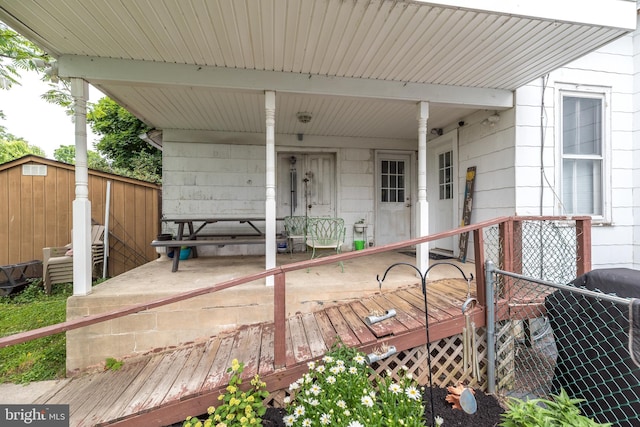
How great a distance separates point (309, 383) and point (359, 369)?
0.37 metres

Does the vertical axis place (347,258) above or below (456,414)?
above

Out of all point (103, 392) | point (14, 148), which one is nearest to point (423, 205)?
point (103, 392)

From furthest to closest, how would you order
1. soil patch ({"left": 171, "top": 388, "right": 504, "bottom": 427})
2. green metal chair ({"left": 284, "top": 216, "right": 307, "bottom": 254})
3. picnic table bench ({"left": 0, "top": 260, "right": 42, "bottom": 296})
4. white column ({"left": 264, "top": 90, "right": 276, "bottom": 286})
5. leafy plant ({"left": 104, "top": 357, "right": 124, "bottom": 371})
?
green metal chair ({"left": 284, "top": 216, "right": 307, "bottom": 254}) → picnic table bench ({"left": 0, "top": 260, "right": 42, "bottom": 296}) → white column ({"left": 264, "top": 90, "right": 276, "bottom": 286}) → leafy plant ({"left": 104, "top": 357, "right": 124, "bottom": 371}) → soil patch ({"left": 171, "top": 388, "right": 504, "bottom": 427})

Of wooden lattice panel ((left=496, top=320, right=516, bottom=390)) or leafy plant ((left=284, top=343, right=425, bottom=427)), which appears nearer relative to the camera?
leafy plant ((left=284, top=343, right=425, bottom=427))

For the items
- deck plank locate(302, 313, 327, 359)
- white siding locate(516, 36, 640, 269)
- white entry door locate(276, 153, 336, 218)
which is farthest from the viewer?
white entry door locate(276, 153, 336, 218)

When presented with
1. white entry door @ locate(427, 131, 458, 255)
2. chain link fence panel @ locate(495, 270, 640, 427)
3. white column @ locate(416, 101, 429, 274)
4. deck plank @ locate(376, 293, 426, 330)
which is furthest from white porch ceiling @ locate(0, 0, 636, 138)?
deck plank @ locate(376, 293, 426, 330)

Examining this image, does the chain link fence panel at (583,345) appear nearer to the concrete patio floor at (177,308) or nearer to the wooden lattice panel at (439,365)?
the wooden lattice panel at (439,365)

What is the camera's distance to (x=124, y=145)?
35.5ft

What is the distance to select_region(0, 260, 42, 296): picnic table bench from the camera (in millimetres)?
4293

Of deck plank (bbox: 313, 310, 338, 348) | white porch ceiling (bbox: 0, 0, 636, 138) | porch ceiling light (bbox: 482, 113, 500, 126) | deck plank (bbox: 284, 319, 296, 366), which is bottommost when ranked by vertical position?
deck plank (bbox: 284, 319, 296, 366)

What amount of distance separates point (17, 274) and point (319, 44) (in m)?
6.19

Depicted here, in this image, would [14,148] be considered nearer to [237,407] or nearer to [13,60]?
[13,60]

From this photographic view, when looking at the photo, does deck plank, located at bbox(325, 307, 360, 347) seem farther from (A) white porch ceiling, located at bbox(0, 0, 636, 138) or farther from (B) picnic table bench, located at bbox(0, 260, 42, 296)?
(B) picnic table bench, located at bbox(0, 260, 42, 296)

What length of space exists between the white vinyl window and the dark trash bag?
7.83 ft
